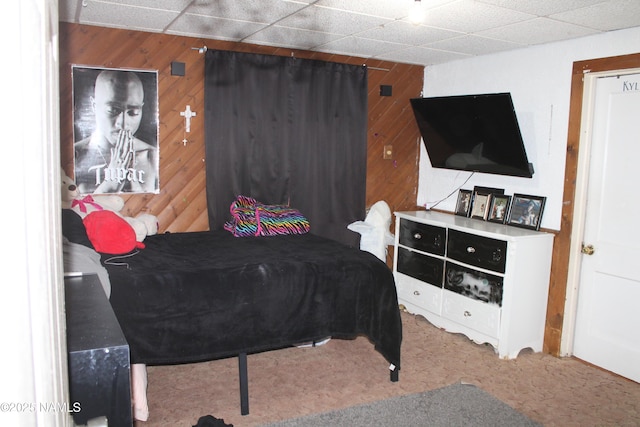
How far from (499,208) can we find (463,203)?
16.9 inches

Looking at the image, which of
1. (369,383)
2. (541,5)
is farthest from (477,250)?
(541,5)

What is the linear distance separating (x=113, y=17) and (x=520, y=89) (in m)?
3.22

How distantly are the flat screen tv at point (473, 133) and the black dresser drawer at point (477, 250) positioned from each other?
0.64 m

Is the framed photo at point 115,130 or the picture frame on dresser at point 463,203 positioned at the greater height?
the framed photo at point 115,130

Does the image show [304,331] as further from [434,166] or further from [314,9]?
[434,166]

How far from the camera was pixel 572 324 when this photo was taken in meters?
3.87

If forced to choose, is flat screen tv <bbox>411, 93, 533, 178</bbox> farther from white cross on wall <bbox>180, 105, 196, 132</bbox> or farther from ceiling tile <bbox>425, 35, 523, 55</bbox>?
white cross on wall <bbox>180, 105, 196, 132</bbox>

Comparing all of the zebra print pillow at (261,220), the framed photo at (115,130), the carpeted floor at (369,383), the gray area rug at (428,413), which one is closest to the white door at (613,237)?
the carpeted floor at (369,383)

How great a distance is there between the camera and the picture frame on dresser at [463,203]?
4.74 meters

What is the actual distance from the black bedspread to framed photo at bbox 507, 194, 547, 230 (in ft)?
4.96

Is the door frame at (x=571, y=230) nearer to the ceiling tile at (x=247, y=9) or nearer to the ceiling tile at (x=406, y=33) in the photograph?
the ceiling tile at (x=406, y=33)

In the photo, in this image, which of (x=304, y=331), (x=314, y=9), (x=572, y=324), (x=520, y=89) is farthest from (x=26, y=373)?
(x=520, y=89)

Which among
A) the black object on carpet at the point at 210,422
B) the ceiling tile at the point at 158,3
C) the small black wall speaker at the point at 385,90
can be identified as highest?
the ceiling tile at the point at 158,3

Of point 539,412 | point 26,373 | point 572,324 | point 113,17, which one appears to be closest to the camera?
point 26,373
